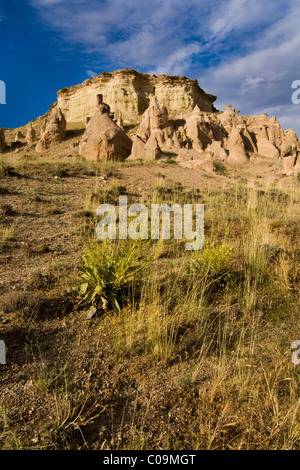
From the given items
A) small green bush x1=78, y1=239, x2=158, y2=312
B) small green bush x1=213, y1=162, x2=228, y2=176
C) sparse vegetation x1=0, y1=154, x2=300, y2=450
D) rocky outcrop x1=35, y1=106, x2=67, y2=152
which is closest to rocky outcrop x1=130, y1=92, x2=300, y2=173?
small green bush x1=213, y1=162, x2=228, y2=176

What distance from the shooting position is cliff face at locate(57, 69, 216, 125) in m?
30.9

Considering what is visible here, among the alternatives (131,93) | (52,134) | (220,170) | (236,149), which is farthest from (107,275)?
(131,93)

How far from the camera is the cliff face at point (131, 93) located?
30.9 metres

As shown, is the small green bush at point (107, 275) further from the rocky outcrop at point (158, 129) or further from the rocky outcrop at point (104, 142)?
the rocky outcrop at point (158, 129)

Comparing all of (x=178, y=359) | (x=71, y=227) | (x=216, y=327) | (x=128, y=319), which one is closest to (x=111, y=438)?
(x=178, y=359)

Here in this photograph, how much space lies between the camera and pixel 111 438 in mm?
1534

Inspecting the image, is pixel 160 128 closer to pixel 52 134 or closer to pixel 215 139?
→ pixel 215 139

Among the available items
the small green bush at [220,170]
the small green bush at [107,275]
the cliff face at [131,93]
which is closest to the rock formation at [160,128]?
the cliff face at [131,93]

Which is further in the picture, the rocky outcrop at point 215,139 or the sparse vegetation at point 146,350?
the rocky outcrop at point 215,139

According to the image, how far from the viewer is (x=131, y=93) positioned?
102 feet

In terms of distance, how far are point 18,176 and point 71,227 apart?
14.5 ft
